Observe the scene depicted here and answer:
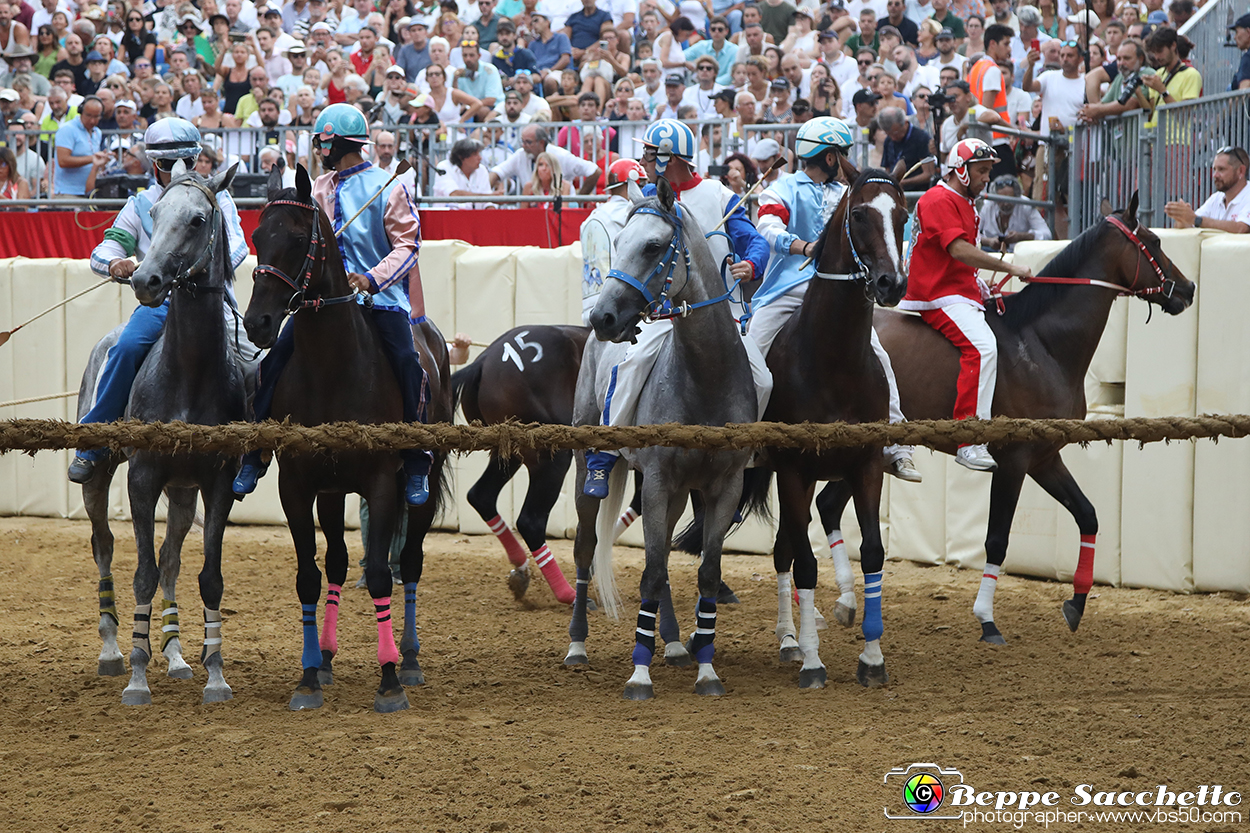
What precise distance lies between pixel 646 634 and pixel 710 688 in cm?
42

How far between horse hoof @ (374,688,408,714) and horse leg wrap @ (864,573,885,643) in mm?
2244

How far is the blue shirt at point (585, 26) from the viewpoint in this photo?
16281 mm

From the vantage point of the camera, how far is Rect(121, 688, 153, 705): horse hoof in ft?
20.0

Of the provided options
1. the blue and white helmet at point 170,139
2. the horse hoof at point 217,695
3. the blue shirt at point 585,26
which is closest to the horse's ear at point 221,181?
the blue and white helmet at point 170,139

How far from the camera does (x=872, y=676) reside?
6.37 m

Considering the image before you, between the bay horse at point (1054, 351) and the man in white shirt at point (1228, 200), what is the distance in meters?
1.23

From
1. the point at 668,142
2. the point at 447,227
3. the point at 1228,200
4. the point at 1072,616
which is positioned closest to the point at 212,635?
the point at 668,142

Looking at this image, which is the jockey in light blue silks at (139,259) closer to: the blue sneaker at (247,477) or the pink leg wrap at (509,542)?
the blue sneaker at (247,477)

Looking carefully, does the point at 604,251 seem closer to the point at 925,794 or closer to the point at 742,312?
the point at 742,312

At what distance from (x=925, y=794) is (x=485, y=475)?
486 centimetres

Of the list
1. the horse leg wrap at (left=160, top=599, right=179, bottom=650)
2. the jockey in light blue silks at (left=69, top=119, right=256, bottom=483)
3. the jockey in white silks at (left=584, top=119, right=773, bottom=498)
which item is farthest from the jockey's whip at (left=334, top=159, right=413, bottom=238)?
the horse leg wrap at (left=160, top=599, right=179, bottom=650)

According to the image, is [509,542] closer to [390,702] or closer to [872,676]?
[390,702]

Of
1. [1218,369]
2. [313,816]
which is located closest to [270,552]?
[313,816]

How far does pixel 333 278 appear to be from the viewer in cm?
582
